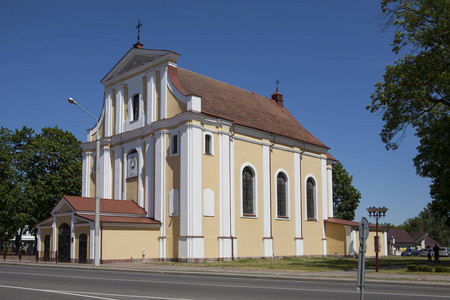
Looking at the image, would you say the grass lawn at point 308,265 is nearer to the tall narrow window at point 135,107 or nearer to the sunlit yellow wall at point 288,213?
the sunlit yellow wall at point 288,213

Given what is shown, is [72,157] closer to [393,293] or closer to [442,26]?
[442,26]

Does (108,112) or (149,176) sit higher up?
(108,112)

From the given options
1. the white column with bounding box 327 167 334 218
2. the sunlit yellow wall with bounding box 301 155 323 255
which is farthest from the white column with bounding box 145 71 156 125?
the white column with bounding box 327 167 334 218

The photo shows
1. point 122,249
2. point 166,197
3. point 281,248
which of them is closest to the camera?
point 122,249

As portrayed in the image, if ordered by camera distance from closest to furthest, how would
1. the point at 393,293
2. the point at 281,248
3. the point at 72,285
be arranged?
the point at 393,293 → the point at 72,285 → the point at 281,248

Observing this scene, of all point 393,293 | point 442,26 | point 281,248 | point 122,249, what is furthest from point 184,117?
point 393,293

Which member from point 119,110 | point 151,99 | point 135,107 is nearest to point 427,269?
point 151,99

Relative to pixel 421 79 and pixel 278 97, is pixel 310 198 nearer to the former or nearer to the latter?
pixel 278 97

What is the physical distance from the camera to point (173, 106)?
34844 millimetres

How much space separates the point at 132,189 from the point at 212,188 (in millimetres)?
7165

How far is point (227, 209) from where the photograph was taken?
34.1m

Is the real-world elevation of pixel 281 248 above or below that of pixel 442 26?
below

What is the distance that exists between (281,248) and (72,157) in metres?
25.9

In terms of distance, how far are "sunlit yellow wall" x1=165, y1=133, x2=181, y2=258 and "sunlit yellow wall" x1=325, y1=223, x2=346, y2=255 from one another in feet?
58.0
